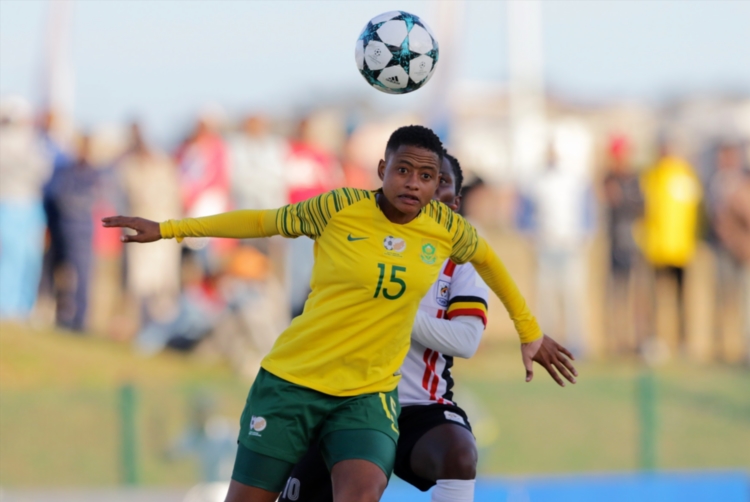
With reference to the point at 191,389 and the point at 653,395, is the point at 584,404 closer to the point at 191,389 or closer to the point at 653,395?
the point at 653,395

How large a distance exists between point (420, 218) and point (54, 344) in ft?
31.8

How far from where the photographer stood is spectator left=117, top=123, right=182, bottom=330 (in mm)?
13312

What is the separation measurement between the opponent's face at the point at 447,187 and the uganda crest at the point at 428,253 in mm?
646

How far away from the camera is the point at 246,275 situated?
13758 mm

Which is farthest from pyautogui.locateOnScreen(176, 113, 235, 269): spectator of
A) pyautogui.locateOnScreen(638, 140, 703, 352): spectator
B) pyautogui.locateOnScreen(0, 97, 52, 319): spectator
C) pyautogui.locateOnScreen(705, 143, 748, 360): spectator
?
pyautogui.locateOnScreen(705, 143, 748, 360): spectator

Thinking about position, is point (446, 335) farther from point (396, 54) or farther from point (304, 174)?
point (304, 174)

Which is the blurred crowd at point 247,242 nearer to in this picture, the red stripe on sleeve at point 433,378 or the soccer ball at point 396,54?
the soccer ball at point 396,54

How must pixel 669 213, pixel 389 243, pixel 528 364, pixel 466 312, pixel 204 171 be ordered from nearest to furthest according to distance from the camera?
pixel 389 243 → pixel 528 364 → pixel 466 312 → pixel 204 171 → pixel 669 213

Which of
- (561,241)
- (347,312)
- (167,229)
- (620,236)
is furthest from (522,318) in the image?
(620,236)

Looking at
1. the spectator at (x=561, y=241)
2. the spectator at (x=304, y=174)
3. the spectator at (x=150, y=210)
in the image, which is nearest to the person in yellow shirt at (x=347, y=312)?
the spectator at (x=304, y=174)

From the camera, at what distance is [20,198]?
1284cm

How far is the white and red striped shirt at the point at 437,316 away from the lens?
5.89 m

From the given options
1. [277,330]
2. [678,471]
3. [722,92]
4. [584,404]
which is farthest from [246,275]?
[722,92]

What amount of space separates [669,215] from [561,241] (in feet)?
4.67
